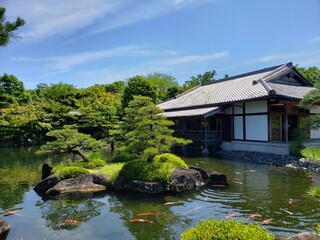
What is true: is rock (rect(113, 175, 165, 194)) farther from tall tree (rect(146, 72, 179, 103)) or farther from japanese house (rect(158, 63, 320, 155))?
tall tree (rect(146, 72, 179, 103))

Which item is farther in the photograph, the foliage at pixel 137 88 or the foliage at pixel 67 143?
the foliage at pixel 137 88

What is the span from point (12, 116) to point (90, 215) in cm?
2452

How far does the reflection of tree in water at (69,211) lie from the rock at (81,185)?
0.61 meters

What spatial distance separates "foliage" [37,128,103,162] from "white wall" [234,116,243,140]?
10325mm

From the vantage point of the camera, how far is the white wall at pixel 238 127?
18.0 meters

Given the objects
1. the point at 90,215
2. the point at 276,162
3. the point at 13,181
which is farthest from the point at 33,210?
the point at 276,162

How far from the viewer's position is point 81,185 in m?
9.48

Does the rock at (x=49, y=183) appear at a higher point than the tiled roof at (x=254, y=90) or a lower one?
lower

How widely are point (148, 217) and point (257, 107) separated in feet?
40.8

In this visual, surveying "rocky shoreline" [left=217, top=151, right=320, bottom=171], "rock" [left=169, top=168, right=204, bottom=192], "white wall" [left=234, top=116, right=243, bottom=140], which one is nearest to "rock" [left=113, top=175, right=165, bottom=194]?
"rock" [left=169, top=168, right=204, bottom=192]

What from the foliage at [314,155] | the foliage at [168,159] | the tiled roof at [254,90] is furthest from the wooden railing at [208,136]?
the foliage at [314,155]

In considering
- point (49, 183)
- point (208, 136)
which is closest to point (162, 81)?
point (208, 136)

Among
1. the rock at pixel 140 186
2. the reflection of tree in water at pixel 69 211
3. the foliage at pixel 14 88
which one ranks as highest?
the foliage at pixel 14 88

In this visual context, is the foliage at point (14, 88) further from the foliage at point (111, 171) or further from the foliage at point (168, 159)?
the foliage at point (168, 159)
